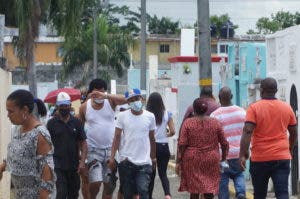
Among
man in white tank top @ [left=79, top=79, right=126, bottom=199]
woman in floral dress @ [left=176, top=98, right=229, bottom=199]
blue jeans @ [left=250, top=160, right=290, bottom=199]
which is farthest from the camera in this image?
man in white tank top @ [left=79, top=79, right=126, bottom=199]

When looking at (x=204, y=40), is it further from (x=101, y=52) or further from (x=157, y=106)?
(x=101, y=52)

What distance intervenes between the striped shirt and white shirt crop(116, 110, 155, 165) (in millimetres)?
1072

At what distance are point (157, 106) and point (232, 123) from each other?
1.74 m

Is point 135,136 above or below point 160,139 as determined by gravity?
above

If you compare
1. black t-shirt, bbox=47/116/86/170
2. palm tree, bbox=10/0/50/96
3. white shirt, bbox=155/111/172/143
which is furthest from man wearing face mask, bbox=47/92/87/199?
palm tree, bbox=10/0/50/96

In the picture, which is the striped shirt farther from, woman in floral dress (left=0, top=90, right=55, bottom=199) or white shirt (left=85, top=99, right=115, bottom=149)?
woman in floral dress (left=0, top=90, right=55, bottom=199)

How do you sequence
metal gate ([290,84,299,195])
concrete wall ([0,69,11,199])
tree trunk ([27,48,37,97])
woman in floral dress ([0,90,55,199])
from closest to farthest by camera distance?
woman in floral dress ([0,90,55,199]) → concrete wall ([0,69,11,199]) → metal gate ([290,84,299,195]) → tree trunk ([27,48,37,97])

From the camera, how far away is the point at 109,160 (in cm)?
1246

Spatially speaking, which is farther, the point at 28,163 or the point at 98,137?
the point at 98,137

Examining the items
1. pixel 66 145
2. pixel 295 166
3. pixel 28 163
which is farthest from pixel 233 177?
pixel 28 163

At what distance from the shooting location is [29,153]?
782cm

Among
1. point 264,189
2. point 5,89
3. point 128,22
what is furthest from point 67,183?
point 128,22

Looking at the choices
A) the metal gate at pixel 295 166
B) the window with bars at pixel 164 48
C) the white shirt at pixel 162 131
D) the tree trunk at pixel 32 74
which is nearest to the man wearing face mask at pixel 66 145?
the white shirt at pixel 162 131

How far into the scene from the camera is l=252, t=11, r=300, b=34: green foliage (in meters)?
87.7
